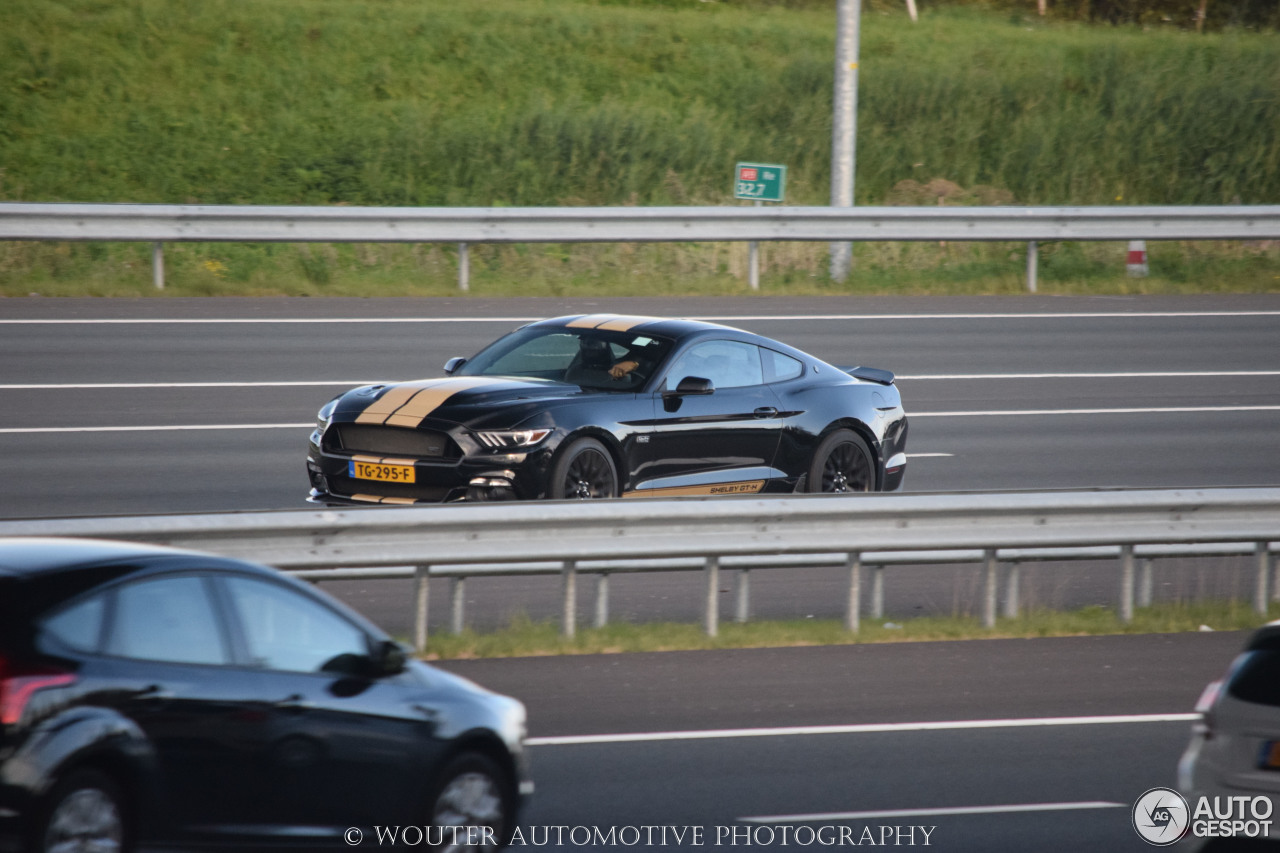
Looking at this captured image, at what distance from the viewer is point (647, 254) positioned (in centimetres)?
2445

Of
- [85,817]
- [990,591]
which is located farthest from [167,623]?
[990,591]

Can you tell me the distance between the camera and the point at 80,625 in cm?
519

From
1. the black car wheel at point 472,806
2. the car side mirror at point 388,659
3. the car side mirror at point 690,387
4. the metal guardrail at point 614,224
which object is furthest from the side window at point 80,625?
the metal guardrail at point 614,224

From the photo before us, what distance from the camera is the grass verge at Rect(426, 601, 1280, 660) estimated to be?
32.8 ft

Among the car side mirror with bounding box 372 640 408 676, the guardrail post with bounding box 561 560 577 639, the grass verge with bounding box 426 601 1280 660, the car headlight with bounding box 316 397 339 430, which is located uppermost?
the car headlight with bounding box 316 397 339 430

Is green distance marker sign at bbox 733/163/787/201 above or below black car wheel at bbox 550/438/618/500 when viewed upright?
above

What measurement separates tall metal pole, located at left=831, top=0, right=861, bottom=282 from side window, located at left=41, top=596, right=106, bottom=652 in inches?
766

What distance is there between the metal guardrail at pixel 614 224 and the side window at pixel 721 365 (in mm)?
9475

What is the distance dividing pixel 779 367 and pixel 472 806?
283 inches

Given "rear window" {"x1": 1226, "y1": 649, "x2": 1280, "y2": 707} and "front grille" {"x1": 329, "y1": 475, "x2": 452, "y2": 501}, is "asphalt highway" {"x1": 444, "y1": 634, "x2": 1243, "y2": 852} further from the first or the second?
"front grille" {"x1": 329, "y1": 475, "x2": 452, "y2": 501}

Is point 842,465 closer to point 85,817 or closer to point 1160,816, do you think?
point 1160,816

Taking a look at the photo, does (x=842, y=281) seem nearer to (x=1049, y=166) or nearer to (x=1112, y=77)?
(x=1049, y=166)

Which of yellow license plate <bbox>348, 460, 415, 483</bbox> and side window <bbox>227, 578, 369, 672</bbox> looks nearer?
side window <bbox>227, 578, 369, 672</bbox>

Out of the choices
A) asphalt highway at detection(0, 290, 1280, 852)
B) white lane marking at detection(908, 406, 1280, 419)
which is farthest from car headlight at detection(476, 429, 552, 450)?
white lane marking at detection(908, 406, 1280, 419)
